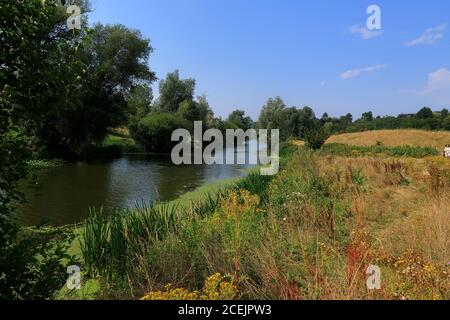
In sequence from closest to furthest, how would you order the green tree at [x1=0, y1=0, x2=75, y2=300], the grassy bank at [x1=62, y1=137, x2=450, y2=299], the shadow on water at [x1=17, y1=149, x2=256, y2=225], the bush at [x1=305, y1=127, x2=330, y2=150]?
1. the green tree at [x1=0, y1=0, x2=75, y2=300]
2. the grassy bank at [x1=62, y1=137, x2=450, y2=299]
3. the shadow on water at [x1=17, y1=149, x2=256, y2=225]
4. the bush at [x1=305, y1=127, x2=330, y2=150]

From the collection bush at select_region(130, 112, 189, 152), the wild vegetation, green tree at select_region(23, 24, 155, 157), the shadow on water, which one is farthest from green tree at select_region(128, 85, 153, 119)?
the wild vegetation

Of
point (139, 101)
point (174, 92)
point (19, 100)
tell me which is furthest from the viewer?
point (139, 101)

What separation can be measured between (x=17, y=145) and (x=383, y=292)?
2833mm

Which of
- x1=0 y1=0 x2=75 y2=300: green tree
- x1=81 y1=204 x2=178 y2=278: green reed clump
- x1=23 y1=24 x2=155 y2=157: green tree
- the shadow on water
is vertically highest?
x1=23 y1=24 x2=155 y2=157: green tree

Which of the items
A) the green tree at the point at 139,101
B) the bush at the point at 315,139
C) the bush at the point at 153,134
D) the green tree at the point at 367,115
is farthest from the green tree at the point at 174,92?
the green tree at the point at 367,115

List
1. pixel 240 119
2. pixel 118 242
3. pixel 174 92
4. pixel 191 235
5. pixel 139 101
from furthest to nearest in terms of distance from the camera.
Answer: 1. pixel 240 119
2. pixel 139 101
3. pixel 174 92
4. pixel 118 242
5. pixel 191 235

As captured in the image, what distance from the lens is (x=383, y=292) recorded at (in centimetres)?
281

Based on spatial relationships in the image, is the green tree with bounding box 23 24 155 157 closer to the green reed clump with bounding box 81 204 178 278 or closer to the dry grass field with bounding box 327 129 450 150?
the green reed clump with bounding box 81 204 178 278

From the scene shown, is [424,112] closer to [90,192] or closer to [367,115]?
[367,115]

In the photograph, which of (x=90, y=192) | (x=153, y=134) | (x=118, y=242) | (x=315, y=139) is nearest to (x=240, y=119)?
(x=153, y=134)

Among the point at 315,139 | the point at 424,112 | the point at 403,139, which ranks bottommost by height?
the point at 315,139

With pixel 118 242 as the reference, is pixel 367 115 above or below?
above

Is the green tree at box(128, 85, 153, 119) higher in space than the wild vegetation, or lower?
higher

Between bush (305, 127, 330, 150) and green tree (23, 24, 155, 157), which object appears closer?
green tree (23, 24, 155, 157)
